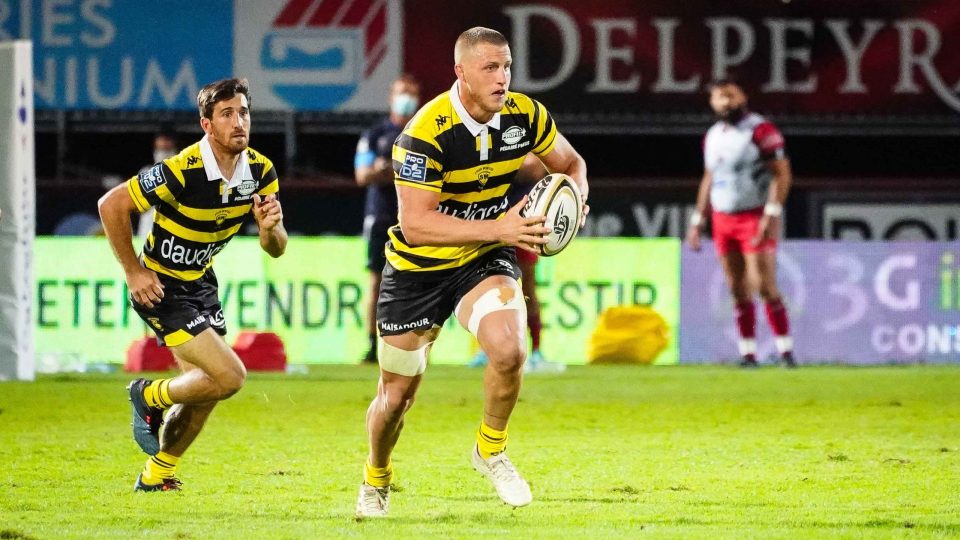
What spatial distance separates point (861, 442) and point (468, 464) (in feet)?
7.44

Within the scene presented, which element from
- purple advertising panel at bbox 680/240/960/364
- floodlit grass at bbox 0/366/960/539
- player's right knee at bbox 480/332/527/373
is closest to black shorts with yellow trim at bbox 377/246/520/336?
player's right knee at bbox 480/332/527/373

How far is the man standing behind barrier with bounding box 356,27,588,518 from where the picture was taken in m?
6.26

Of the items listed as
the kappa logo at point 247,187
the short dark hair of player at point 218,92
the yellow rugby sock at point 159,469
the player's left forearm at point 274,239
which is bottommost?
the yellow rugby sock at point 159,469

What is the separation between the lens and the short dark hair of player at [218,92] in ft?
23.3

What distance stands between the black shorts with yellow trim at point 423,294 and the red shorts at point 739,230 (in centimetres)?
721

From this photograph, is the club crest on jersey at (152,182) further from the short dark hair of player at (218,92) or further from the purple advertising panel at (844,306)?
the purple advertising panel at (844,306)

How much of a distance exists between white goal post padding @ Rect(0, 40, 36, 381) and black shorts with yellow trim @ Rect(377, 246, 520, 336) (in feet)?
20.6

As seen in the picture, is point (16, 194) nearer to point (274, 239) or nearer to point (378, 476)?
point (274, 239)

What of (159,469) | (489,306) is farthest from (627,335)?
(489,306)

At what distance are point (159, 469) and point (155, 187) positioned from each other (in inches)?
47.4

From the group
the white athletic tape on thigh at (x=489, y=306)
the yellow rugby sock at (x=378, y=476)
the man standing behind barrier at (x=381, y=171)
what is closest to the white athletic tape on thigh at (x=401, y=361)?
the white athletic tape on thigh at (x=489, y=306)

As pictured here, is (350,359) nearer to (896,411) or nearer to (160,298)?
(896,411)

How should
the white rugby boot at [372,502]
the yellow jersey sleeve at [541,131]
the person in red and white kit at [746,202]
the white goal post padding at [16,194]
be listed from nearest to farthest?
1. the white rugby boot at [372,502]
2. the yellow jersey sleeve at [541,131]
3. the white goal post padding at [16,194]
4. the person in red and white kit at [746,202]

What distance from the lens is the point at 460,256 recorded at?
6.49 meters
